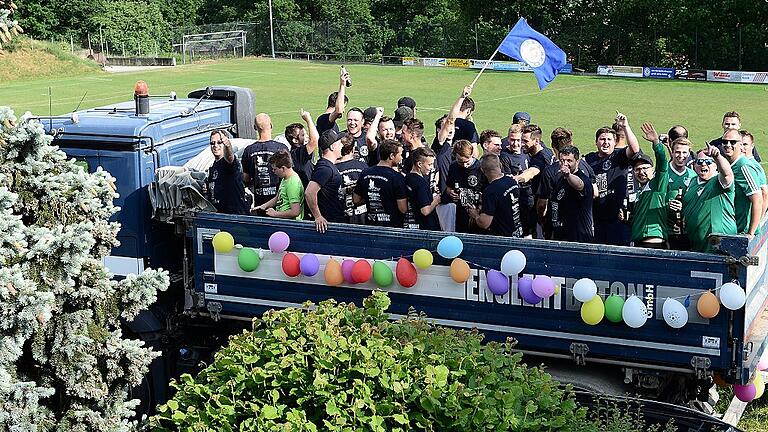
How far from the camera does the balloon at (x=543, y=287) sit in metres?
7.40

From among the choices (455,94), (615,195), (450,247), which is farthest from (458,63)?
(450,247)

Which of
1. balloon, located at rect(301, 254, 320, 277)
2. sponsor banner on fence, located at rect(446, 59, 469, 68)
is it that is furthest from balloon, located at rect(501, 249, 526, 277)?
sponsor banner on fence, located at rect(446, 59, 469, 68)

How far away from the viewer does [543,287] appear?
24.3 ft

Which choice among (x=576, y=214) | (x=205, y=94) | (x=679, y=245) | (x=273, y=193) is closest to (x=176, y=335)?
(x=273, y=193)

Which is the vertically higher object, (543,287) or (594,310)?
(543,287)

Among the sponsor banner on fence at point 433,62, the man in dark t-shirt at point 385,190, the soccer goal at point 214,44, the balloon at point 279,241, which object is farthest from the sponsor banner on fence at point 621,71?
the balloon at point 279,241

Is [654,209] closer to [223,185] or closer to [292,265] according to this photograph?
[292,265]

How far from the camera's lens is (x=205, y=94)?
10898mm

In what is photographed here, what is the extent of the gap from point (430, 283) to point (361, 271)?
1.86ft

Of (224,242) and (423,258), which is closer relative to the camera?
(423,258)

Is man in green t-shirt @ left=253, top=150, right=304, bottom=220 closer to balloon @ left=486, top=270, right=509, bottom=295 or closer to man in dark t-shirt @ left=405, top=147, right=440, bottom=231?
man in dark t-shirt @ left=405, top=147, right=440, bottom=231

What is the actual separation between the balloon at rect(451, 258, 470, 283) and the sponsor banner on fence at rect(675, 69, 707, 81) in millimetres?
40064

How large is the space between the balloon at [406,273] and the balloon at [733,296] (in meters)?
2.34

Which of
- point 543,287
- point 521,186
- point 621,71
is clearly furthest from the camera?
point 621,71
